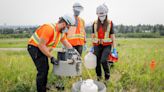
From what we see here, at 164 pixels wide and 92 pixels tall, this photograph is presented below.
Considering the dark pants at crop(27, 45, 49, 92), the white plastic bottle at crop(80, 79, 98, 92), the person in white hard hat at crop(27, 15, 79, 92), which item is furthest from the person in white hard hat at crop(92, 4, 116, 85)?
the white plastic bottle at crop(80, 79, 98, 92)

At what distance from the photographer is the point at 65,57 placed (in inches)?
142

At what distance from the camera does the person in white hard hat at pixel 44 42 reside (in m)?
3.39

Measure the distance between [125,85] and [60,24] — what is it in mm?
2027

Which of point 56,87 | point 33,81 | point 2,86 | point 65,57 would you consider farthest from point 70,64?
point 2,86

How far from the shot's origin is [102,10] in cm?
437

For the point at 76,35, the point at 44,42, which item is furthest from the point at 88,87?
the point at 76,35

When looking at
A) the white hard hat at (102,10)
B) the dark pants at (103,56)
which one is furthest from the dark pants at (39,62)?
the white hard hat at (102,10)

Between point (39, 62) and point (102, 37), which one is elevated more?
point (102, 37)

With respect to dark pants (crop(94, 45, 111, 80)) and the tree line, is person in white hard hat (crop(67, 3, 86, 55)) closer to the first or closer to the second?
dark pants (crop(94, 45, 111, 80))

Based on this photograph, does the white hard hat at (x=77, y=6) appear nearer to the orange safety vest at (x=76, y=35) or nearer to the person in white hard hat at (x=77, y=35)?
the person in white hard hat at (x=77, y=35)

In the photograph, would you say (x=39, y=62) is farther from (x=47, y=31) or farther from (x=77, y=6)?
(x=77, y=6)

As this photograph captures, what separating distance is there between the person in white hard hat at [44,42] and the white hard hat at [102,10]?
3.43 ft

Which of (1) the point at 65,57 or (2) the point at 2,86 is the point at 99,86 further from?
(2) the point at 2,86

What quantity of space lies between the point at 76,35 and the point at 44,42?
5.48 ft
